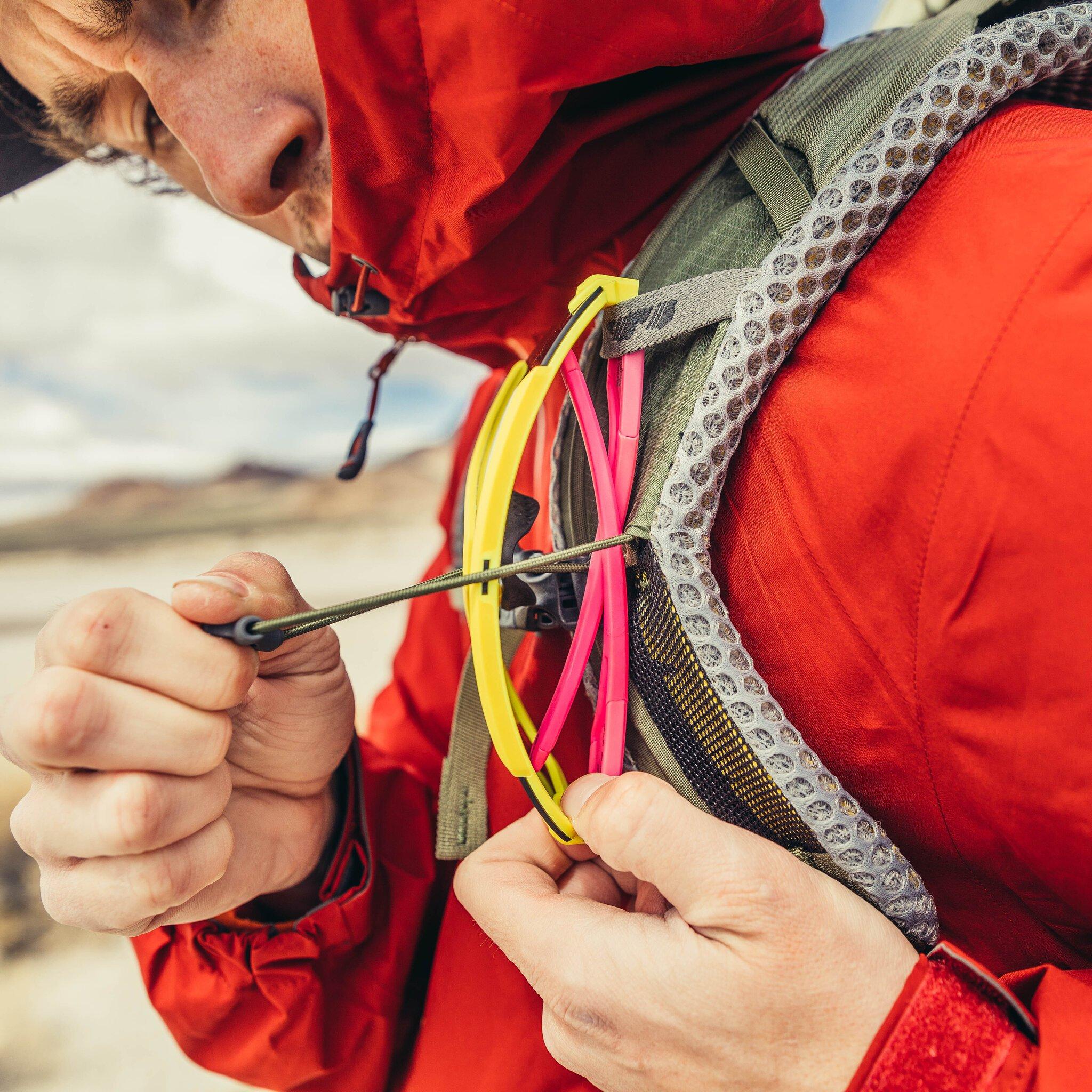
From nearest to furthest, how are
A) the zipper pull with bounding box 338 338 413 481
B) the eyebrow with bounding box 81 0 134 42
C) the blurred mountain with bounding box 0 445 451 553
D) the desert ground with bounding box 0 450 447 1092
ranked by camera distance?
the eyebrow with bounding box 81 0 134 42, the zipper pull with bounding box 338 338 413 481, the desert ground with bounding box 0 450 447 1092, the blurred mountain with bounding box 0 445 451 553

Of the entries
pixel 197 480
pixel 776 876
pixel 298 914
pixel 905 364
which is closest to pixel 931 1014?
pixel 776 876

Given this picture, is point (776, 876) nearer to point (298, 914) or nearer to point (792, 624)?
point (792, 624)

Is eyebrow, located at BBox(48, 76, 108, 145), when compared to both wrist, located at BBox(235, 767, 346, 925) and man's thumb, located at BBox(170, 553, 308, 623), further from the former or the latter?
wrist, located at BBox(235, 767, 346, 925)

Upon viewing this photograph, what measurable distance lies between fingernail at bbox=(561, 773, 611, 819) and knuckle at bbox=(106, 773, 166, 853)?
0.25m

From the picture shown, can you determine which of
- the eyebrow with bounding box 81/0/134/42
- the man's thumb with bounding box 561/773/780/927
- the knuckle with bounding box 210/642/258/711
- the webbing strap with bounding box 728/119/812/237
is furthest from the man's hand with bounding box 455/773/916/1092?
the eyebrow with bounding box 81/0/134/42

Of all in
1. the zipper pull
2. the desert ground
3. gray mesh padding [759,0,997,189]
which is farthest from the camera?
the desert ground

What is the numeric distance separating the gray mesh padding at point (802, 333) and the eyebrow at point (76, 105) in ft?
2.23

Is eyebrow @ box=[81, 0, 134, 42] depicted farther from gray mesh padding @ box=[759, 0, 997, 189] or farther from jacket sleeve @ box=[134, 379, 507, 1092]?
jacket sleeve @ box=[134, 379, 507, 1092]

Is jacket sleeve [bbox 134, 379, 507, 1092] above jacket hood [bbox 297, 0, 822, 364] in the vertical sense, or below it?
below

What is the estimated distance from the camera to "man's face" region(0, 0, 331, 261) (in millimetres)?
577

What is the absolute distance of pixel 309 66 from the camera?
1.90 feet

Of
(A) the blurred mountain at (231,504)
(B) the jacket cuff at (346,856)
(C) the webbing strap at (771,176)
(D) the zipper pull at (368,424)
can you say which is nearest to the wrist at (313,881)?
(B) the jacket cuff at (346,856)

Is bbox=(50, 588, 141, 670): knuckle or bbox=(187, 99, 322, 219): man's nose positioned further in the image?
bbox=(187, 99, 322, 219): man's nose

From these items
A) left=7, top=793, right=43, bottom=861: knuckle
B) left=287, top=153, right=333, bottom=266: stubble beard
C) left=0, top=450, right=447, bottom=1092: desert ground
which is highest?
left=287, top=153, right=333, bottom=266: stubble beard
